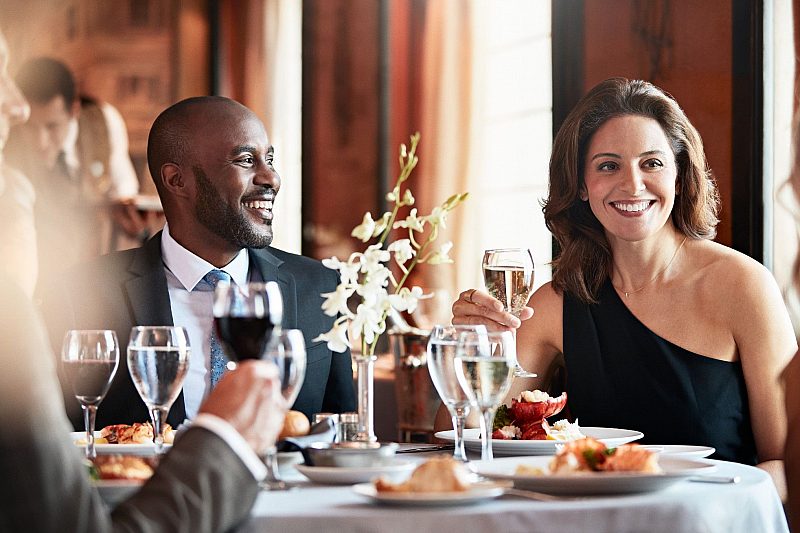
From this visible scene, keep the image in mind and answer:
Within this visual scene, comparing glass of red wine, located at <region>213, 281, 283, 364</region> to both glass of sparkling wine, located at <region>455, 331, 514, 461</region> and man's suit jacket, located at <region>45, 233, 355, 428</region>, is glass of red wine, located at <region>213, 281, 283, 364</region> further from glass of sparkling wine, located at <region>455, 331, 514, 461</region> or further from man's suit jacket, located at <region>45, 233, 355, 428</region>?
man's suit jacket, located at <region>45, 233, 355, 428</region>

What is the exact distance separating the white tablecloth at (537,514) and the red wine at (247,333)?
20 centimetres

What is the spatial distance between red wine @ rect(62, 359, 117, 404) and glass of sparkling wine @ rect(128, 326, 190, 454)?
14cm

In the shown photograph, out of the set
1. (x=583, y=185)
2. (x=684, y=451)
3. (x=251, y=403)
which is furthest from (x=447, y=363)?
(x=583, y=185)

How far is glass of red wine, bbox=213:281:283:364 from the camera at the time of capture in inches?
59.4

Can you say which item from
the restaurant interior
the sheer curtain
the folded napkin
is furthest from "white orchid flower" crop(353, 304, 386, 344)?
the sheer curtain

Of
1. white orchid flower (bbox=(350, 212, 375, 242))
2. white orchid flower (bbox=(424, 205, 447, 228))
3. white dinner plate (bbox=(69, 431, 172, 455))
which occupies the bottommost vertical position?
white dinner plate (bbox=(69, 431, 172, 455))

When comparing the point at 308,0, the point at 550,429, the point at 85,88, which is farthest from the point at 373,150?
the point at 550,429

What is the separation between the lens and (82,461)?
1.30m

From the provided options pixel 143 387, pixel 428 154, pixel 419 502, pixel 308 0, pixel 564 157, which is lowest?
pixel 419 502

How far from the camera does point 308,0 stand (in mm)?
8172

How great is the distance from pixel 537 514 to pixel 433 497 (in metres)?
0.13

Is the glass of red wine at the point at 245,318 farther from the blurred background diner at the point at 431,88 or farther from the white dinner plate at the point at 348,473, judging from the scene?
the blurred background diner at the point at 431,88

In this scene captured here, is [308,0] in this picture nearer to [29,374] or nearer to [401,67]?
[401,67]

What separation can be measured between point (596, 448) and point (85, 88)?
7190 millimetres
